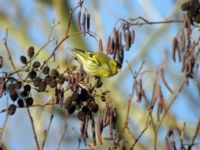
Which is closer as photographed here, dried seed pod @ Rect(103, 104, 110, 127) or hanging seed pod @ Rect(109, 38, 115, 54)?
dried seed pod @ Rect(103, 104, 110, 127)

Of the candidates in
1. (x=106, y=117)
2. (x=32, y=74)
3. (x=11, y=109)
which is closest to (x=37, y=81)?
(x=32, y=74)

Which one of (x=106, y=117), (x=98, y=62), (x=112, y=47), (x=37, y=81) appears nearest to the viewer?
(x=106, y=117)

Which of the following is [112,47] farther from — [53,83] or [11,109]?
[11,109]

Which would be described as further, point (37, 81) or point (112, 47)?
point (112, 47)

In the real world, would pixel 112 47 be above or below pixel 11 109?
above

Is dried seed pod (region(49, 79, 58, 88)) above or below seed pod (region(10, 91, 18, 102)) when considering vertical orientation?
above

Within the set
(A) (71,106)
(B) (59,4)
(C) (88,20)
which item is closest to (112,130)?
(A) (71,106)

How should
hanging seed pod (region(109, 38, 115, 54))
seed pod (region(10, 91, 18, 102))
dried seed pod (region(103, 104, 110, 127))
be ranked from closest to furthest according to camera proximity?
dried seed pod (region(103, 104, 110, 127)) < seed pod (region(10, 91, 18, 102)) < hanging seed pod (region(109, 38, 115, 54))

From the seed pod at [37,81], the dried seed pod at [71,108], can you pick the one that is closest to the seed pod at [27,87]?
the seed pod at [37,81]

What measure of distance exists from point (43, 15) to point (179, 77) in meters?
2.11

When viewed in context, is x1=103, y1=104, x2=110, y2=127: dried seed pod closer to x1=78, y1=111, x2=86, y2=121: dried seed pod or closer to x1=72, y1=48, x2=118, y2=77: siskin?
x1=78, y1=111, x2=86, y2=121: dried seed pod

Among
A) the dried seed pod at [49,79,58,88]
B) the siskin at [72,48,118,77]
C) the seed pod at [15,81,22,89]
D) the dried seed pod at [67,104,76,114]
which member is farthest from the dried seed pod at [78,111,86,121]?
the siskin at [72,48,118,77]

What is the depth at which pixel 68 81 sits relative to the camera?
8.01 feet

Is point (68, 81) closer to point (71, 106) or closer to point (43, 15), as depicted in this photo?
point (71, 106)
